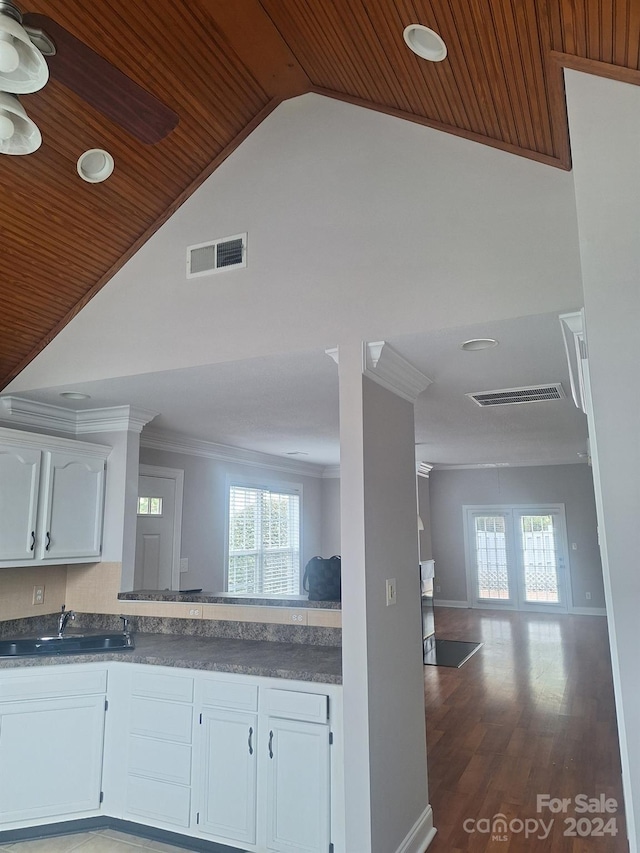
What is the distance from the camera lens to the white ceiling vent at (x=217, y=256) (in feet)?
10.6

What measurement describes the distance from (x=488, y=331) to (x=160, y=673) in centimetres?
243

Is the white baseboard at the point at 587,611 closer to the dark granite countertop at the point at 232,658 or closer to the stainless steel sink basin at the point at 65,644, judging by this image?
the dark granite countertop at the point at 232,658

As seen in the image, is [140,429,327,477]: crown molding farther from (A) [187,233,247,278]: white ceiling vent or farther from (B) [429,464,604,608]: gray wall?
(B) [429,464,604,608]: gray wall

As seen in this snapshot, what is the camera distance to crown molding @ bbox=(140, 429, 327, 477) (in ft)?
18.3

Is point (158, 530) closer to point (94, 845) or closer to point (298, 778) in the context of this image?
point (94, 845)

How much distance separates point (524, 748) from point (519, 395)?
8.25ft

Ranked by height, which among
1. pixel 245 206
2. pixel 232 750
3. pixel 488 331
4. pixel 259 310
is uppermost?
pixel 245 206

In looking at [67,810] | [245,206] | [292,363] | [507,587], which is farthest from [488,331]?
[507,587]

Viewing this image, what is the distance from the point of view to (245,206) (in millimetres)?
3258

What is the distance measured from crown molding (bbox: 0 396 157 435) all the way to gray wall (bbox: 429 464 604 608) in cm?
765

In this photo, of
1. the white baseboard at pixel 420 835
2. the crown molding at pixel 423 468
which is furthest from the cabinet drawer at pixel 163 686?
the crown molding at pixel 423 468

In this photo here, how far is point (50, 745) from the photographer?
3137mm

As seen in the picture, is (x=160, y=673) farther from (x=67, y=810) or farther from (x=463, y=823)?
(x=463, y=823)

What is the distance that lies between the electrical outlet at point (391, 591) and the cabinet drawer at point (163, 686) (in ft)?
3.67
